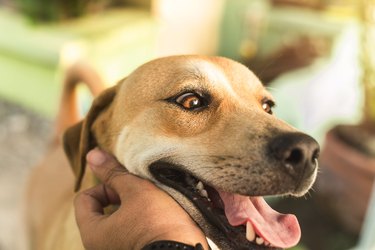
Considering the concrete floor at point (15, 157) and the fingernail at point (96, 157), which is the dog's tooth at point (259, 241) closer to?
the fingernail at point (96, 157)

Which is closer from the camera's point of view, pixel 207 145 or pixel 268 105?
pixel 207 145

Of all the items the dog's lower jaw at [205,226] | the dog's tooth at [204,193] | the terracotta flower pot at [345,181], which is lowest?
the terracotta flower pot at [345,181]

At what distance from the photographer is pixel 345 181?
10.3ft

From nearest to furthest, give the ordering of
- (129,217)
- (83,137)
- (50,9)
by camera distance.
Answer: (129,217), (83,137), (50,9)

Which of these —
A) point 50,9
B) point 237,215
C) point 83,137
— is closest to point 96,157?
point 83,137

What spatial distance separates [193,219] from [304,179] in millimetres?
287

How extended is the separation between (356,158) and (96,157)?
2285 mm

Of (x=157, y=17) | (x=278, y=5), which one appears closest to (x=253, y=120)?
(x=157, y=17)

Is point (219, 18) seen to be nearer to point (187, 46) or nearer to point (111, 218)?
point (187, 46)

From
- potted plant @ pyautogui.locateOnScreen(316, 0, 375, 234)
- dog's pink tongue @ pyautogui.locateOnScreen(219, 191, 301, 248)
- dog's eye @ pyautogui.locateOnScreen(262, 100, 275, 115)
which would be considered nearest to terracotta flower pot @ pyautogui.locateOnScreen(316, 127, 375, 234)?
potted plant @ pyautogui.locateOnScreen(316, 0, 375, 234)

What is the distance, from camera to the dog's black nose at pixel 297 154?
99 cm

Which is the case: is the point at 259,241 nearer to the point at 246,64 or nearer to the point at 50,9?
the point at 246,64

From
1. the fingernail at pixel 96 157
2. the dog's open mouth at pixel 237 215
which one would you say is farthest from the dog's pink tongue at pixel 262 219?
the fingernail at pixel 96 157

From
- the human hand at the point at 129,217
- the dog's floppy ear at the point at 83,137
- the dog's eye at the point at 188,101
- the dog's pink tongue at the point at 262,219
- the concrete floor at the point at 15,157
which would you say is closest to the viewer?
the human hand at the point at 129,217
